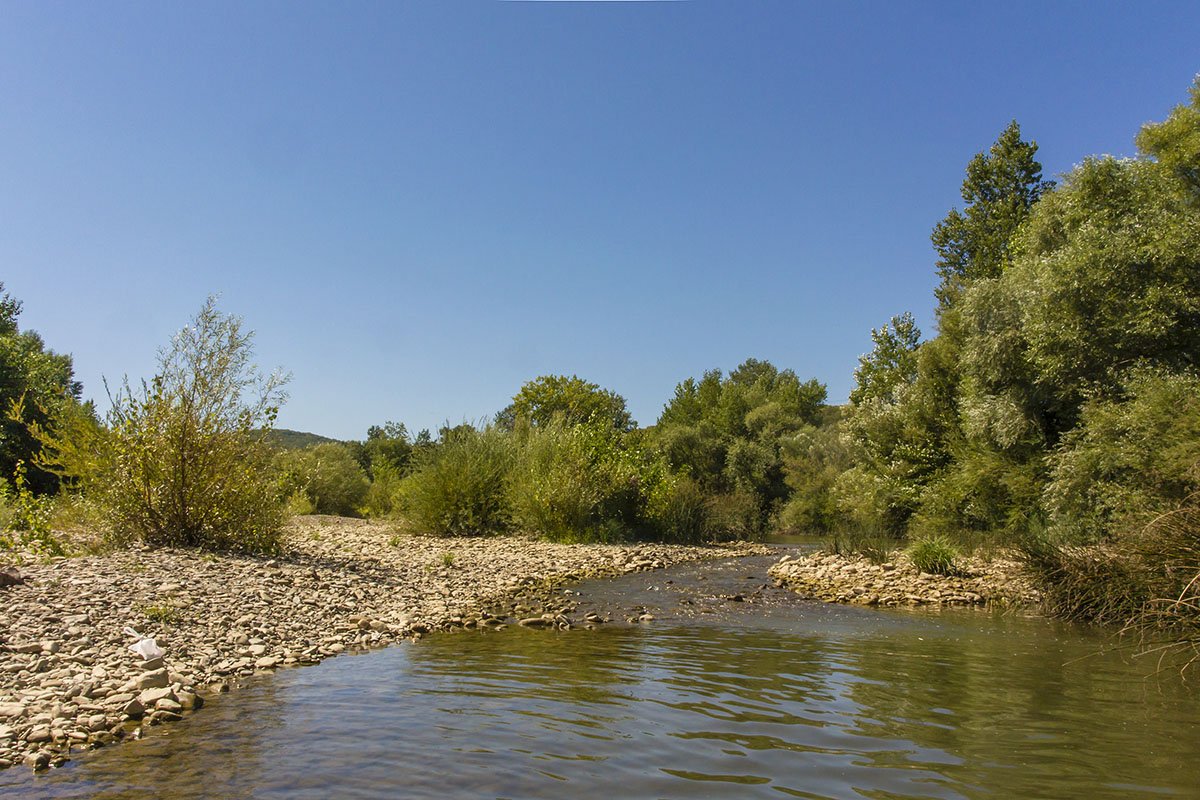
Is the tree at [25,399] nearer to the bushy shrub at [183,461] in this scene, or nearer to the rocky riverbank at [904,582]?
the bushy shrub at [183,461]

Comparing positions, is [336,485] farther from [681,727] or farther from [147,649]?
[681,727]

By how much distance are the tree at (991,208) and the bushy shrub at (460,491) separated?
18428 millimetres

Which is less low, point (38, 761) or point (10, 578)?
point (10, 578)

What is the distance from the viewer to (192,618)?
8172 mm

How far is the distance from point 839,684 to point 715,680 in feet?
3.73

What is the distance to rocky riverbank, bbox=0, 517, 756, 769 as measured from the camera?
5.50 meters

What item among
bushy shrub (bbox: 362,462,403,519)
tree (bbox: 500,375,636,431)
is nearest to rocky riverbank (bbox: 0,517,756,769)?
bushy shrub (bbox: 362,462,403,519)

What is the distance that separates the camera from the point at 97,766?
15.1 feet

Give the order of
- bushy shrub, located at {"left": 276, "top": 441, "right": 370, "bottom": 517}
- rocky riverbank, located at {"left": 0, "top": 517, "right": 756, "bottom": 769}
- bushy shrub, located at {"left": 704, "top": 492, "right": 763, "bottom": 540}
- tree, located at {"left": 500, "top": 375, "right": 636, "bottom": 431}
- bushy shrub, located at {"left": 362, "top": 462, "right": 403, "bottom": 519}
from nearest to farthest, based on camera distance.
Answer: rocky riverbank, located at {"left": 0, "top": 517, "right": 756, "bottom": 769}
bushy shrub, located at {"left": 704, "top": 492, "right": 763, "bottom": 540}
bushy shrub, located at {"left": 362, "top": 462, "right": 403, "bottom": 519}
bushy shrub, located at {"left": 276, "top": 441, "right": 370, "bottom": 517}
tree, located at {"left": 500, "top": 375, "right": 636, "bottom": 431}

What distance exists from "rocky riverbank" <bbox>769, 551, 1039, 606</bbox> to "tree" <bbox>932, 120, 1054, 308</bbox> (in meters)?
15.9

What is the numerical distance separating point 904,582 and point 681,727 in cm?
1002

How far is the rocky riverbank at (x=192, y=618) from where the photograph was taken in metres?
5.50

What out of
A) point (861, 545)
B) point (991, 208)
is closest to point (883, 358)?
point (991, 208)

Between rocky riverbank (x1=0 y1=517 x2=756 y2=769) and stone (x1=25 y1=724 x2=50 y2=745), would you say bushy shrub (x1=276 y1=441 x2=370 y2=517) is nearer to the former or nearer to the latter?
rocky riverbank (x1=0 y1=517 x2=756 y2=769)
